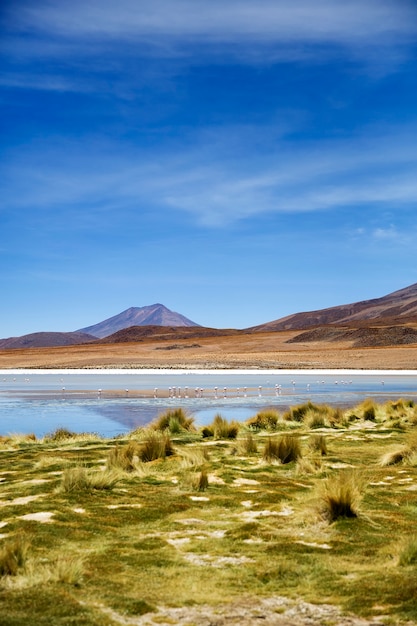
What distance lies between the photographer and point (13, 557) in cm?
548

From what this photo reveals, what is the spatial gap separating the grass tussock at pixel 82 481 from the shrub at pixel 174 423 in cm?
693

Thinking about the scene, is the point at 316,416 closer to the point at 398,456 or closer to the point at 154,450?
the point at 398,456

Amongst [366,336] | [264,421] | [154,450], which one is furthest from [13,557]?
[366,336]

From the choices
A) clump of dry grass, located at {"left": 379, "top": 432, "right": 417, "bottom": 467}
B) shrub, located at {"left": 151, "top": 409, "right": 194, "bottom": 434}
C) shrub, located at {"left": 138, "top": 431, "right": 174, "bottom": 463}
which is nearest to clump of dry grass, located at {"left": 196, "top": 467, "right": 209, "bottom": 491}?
shrub, located at {"left": 138, "top": 431, "right": 174, "bottom": 463}

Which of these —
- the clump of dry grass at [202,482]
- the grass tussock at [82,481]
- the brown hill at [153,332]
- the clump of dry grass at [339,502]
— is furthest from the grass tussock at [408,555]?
the brown hill at [153,332]

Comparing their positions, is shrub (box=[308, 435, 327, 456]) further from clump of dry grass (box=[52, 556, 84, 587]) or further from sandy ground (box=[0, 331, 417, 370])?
sandy ground (box=[0, 331, 417, 370])

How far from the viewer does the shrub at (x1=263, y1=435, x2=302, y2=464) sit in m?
11.5

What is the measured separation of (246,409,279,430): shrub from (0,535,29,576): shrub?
11.7m

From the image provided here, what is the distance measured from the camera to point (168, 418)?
55.4 feet

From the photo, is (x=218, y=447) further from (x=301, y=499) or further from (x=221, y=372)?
(x=221, y=372)

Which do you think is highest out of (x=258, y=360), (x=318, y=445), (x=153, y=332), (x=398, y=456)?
(x=153, y=332)

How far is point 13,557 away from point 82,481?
131 inches

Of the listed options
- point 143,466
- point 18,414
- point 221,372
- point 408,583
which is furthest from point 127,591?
point 221,372

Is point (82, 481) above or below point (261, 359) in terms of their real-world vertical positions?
below
